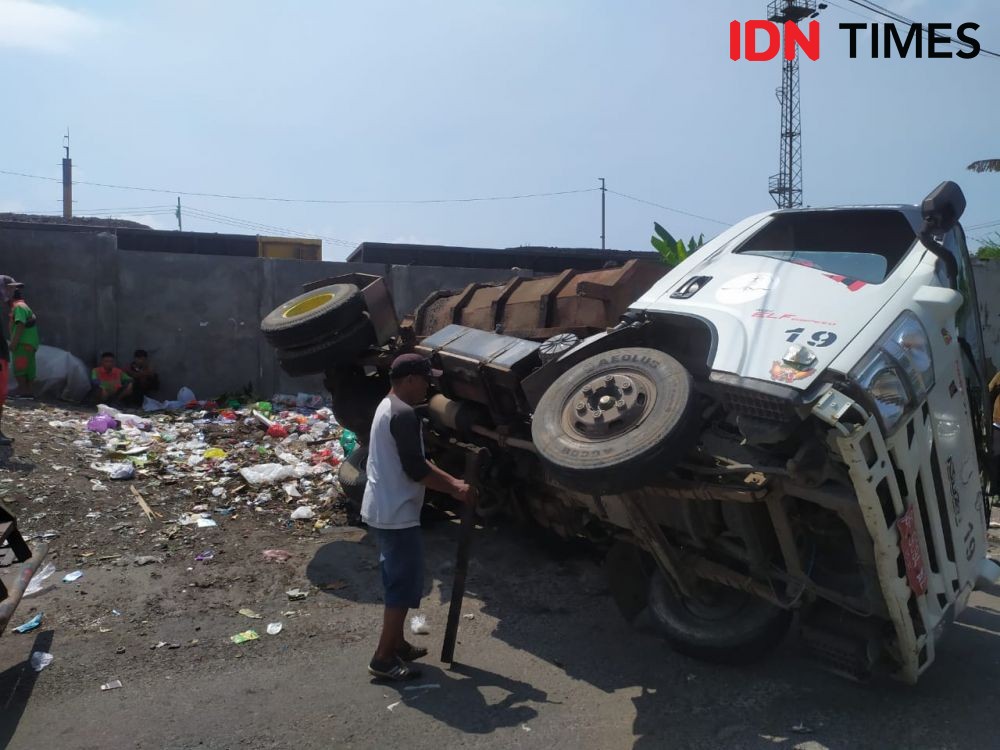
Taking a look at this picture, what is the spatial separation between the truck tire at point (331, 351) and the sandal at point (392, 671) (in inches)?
92.7

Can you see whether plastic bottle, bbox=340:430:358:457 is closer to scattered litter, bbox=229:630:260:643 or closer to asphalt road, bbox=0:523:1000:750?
asphalt road, bbox=0:523:1000:750

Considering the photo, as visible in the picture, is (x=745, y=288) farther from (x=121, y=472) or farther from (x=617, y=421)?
(x=121, y=472)

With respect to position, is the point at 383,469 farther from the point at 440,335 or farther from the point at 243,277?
the point at 243,277

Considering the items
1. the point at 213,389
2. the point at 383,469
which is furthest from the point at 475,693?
the point at 213,389

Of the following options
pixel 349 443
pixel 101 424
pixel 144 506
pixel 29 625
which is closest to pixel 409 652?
pixel 29 625

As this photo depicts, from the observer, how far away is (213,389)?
11.5 meters

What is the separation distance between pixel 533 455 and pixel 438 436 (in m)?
1.09

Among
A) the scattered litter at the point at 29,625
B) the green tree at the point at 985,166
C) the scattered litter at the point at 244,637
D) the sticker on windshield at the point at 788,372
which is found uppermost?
the green tree at the point at 985,166

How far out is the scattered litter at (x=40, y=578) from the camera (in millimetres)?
4914

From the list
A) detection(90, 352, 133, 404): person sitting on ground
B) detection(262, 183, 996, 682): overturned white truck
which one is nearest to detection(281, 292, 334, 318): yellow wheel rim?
detection(262, 183, 996, 682): overturned white truck

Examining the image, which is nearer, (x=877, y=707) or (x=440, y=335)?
(x=877, y=707)

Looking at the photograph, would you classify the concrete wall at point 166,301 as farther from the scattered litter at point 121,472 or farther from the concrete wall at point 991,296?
the concrete wall at point 991,296

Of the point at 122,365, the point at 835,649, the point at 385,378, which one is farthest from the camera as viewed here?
the point at 122,365

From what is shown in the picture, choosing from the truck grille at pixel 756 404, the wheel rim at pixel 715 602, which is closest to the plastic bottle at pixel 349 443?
the wheel rim at pixel 715 602
